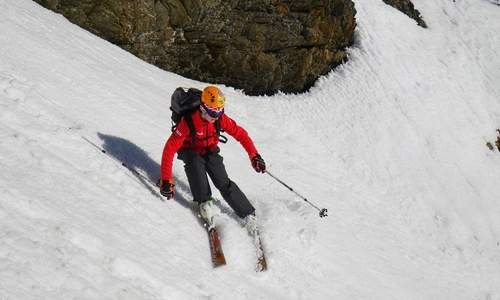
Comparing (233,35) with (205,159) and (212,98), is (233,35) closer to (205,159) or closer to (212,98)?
(205,159)

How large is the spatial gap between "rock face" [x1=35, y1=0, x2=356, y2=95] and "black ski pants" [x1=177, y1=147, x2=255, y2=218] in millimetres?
6665

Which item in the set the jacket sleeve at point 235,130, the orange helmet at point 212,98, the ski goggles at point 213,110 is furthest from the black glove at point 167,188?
the jacket sleeve at point 235,130

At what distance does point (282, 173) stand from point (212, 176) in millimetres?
4337

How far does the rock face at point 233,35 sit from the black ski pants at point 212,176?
6.67 metres

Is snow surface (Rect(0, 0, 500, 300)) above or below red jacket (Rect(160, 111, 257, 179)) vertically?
below

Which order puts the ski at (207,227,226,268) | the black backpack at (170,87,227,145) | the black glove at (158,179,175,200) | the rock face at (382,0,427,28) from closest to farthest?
the ski at (207,227,226,268)
the black glove at (158,179,175,200)
the black backpack at (170,87,227,145)
the rock face at (382,0,427,28)

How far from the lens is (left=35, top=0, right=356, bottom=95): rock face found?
484 inches

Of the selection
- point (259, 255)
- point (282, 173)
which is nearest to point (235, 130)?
point (259, 255)

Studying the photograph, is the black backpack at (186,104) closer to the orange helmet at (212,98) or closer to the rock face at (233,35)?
the orange helmet at (212,98)

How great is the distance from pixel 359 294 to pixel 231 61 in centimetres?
861

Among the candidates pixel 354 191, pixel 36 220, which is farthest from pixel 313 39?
pixel 36 220

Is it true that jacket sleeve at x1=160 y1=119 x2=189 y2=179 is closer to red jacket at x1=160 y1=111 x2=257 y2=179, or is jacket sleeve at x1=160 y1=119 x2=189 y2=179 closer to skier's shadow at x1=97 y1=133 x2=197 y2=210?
red jacket at x1=160 y1=111 x2=257 y2=179

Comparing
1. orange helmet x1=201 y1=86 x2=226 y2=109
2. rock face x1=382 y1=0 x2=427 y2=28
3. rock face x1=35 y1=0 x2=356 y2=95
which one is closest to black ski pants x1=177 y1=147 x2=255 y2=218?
orange helmet x1=201 y1=86 x2=226 y2=109

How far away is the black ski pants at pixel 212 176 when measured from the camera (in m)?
6.86
